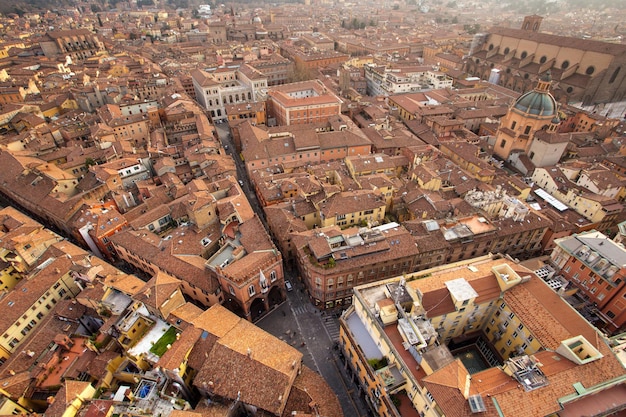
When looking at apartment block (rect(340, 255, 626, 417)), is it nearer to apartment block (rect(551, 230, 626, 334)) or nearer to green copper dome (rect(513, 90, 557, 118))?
apartment block (rect(551, 230, 626, 334))

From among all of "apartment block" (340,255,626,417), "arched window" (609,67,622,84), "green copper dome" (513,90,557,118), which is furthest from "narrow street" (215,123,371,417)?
"arched window" (609,67,622,84)

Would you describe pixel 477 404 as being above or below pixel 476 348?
above

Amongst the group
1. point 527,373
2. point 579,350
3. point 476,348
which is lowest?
point 476,348

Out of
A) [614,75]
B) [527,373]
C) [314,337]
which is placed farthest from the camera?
[614,75]

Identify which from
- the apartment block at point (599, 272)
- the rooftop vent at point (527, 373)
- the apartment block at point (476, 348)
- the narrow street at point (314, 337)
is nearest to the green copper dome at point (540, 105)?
the apartment block at point (599, 272)

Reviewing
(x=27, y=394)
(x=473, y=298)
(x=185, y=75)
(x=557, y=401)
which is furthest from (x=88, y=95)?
(x=557, y=401)

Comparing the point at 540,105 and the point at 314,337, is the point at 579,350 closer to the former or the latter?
the point at 314,337

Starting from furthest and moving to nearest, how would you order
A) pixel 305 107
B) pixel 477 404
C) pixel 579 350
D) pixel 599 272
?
pixel 305 107, pixel 599 272, pixel 579 350, pixel 477 404

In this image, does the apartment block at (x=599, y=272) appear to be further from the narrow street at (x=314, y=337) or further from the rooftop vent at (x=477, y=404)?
the narrow street at (x=314, y=337)

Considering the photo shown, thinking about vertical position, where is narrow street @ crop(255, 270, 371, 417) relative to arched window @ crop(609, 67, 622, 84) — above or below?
below

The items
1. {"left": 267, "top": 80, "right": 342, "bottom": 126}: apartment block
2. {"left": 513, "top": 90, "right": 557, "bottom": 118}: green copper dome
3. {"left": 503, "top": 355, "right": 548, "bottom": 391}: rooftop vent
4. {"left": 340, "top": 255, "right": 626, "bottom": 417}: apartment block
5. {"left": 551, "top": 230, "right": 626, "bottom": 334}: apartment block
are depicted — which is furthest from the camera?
{"left": 267, "top": 80, "right": 342, "bottom": 126}: apartment block

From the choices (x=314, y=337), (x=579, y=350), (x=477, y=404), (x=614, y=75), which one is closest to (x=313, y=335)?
(x=314, y=337)

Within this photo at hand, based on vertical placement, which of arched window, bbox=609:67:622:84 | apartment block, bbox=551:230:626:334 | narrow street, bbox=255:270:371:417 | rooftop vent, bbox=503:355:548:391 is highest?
arched window, bbox=609:67:622:84
